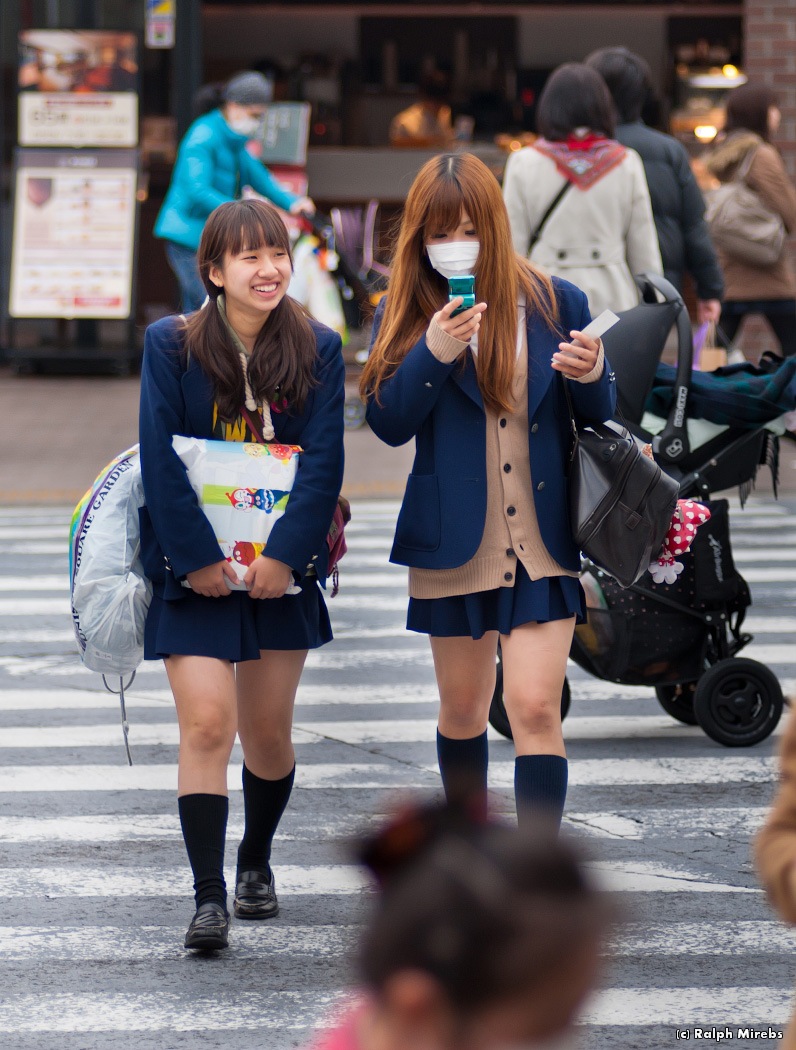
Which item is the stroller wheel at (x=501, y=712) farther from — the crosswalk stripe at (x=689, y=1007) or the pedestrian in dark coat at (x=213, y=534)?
the crosswalk stripe at (x=689, y=1007)

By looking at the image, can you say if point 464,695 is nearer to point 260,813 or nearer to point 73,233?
point 260,813

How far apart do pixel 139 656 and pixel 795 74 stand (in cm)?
1348

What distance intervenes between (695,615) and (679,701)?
582 millimetres

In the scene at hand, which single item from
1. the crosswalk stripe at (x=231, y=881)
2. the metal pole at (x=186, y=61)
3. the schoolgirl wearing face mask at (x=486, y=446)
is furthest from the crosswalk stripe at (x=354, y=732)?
the metal pole at (x=186, y=61)

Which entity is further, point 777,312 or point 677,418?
point 777,312

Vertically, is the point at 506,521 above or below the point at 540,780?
above

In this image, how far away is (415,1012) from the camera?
145 centimetres

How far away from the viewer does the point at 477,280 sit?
14.4 feet

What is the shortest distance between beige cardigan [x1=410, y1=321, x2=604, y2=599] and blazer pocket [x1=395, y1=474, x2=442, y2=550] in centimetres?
9

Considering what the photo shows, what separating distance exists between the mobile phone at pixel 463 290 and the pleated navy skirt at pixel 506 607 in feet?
2.11

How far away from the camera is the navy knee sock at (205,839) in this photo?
4.30 m

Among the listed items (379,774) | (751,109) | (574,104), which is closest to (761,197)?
(751,109)

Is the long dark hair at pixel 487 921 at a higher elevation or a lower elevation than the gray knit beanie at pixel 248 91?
lower

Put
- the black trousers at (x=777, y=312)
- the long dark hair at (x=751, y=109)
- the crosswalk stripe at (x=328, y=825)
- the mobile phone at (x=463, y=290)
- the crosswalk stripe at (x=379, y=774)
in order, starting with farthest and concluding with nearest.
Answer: the black trousers at (x=777, y=312) < the long dark hair at (x=751, y=109) < the crosswalk stripe at (x=379, y=774) < the crosswalk stripe at (x=328, y=825) < the mobile phone at (x=463, y=290)
